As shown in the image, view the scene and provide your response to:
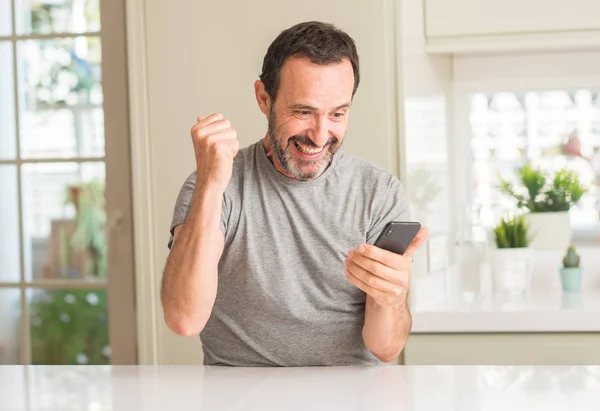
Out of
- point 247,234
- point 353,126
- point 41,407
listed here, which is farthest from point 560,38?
point 41,407

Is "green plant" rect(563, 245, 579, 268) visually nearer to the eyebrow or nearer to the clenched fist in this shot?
the eyebrow

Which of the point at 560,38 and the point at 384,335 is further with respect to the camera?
the point at 560,38

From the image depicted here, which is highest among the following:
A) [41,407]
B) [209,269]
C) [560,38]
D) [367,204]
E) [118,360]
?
[560,38]

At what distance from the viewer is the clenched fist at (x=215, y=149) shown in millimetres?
1524

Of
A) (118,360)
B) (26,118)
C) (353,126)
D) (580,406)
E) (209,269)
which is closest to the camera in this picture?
(580,406)

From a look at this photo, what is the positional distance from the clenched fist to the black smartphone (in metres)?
0.31

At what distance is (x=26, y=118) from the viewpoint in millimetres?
2758

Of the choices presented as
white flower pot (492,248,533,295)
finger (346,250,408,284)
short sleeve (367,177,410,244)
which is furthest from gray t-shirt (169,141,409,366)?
white flower pot (492,248,533,295)

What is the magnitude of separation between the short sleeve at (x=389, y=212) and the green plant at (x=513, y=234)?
1.00 metres

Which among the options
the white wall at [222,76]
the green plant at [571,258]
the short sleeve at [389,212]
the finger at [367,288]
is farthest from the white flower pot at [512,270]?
the finger at [367,288]

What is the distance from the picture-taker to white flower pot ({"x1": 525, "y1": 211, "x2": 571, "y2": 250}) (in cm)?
282

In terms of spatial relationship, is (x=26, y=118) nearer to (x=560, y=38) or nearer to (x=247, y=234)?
(x=247, y=234)

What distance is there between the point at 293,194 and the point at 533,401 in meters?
0.71

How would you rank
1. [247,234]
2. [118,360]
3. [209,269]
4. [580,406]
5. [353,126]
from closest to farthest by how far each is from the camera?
[580,406] < [209,269] < [247,234] < [353,126] < [118,360]
